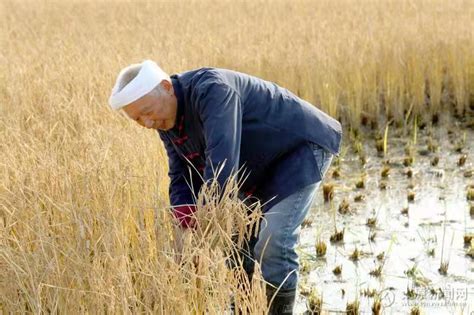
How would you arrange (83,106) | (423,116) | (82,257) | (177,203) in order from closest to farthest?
1. (82,257)
2. (177,203)
3. (83,106)
4. (423,116)

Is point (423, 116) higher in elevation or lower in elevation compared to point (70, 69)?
lower

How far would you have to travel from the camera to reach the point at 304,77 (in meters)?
6.16

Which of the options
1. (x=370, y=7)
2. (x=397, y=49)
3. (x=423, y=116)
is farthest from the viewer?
(x=370, y=7)

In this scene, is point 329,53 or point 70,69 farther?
point 329,53

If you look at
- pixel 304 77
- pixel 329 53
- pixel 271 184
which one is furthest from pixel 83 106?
pixel 329 53

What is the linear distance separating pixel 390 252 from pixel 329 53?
3.25m

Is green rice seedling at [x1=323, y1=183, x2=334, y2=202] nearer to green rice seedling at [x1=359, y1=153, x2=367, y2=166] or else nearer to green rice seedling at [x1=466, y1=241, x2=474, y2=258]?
green rice seedling at [x1=359, y1=153, x2=367, y2=166]

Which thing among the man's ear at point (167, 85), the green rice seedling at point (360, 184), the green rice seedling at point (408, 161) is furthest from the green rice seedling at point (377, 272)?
the green rice seedling at point (408, 161)

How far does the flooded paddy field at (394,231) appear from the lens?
3.05 meters

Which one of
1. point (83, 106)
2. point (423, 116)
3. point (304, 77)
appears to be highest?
point (83, 106)

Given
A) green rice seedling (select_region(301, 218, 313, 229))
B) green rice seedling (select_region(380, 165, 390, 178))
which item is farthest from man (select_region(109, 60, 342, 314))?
green rice seedling (select_region(380, 165, 390, 178))

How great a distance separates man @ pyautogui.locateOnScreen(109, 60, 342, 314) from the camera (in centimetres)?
236

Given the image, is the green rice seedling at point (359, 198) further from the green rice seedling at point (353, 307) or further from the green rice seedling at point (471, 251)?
the green rice seedling at point (353, 307)

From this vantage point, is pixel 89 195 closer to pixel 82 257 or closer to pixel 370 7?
pixel 82 257
